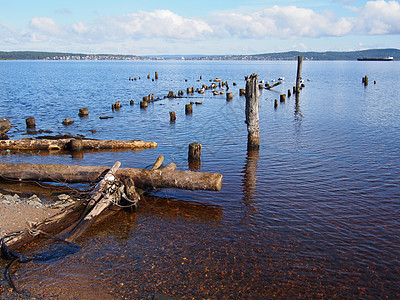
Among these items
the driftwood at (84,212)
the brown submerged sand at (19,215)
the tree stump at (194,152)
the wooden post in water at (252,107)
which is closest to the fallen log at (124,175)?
the driftwood at (84,212)

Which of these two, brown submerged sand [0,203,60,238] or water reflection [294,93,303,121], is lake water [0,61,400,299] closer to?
brown submerged sand [0,203,60,238]

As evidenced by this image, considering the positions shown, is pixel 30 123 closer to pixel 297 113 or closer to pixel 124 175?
pixel 124 175

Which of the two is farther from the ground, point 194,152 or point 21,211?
point 194,152

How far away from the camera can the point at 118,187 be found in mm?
11336

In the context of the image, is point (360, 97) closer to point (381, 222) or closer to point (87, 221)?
point (381, 222)

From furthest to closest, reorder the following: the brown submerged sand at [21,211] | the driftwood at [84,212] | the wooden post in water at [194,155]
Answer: the wooden post in water at [194,155] < the brown submerged sand at [21,211] < the driftwood at [84,212]

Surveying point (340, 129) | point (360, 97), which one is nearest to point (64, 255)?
point (340, 129)

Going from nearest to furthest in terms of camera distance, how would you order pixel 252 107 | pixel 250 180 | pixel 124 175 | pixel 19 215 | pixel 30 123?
pixel 19 215, pixel 124 175, pixel 250 180, pixel 252 107, pixel 30 123

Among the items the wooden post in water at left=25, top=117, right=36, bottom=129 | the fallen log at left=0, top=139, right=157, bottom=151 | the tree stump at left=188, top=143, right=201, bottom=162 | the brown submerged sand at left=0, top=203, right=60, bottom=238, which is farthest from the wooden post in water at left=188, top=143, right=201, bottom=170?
the wooden post in water at left=25, top=117, right=36, bottom=129

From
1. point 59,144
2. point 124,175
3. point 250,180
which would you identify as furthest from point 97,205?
point 59,144

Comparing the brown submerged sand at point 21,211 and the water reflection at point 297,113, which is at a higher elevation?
the water reflection at point 297,113

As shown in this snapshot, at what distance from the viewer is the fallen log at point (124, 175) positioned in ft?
37.4

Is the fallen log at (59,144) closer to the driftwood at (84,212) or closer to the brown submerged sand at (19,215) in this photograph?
the driftwood at (84,212)

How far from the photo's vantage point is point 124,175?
472 inches
